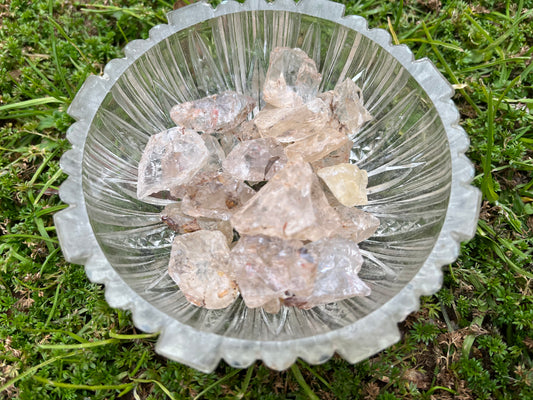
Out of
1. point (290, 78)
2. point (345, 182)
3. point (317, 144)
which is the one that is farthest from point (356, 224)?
point (290, 78)

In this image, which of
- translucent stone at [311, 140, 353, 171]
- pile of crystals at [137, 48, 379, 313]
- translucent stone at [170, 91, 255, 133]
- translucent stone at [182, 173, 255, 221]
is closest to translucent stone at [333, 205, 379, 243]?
pile of crystals at [137, 48, 379, 313]

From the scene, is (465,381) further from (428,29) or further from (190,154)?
(428,29)

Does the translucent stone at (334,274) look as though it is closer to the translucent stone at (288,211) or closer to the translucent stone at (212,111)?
the translucent stone at (288,211)

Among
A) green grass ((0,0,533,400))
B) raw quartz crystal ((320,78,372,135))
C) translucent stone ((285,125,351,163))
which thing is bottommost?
green grass ((0,0,533,400))

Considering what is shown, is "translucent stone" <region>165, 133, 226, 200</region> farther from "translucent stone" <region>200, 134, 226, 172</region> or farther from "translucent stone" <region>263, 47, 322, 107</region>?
"translucent stone" <region>263, 47, 322, 107</region>

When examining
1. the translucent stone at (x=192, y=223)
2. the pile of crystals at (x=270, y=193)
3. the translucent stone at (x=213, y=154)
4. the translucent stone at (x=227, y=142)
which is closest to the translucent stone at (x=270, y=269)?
the pile of crystals at (x=270, y=193)

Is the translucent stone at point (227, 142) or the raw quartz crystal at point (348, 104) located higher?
the raw quartz crystal at point (348, 104)

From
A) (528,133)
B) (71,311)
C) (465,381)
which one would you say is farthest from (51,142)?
(528,133)

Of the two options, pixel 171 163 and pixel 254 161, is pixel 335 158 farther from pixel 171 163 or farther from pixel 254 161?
pixel 171 163
